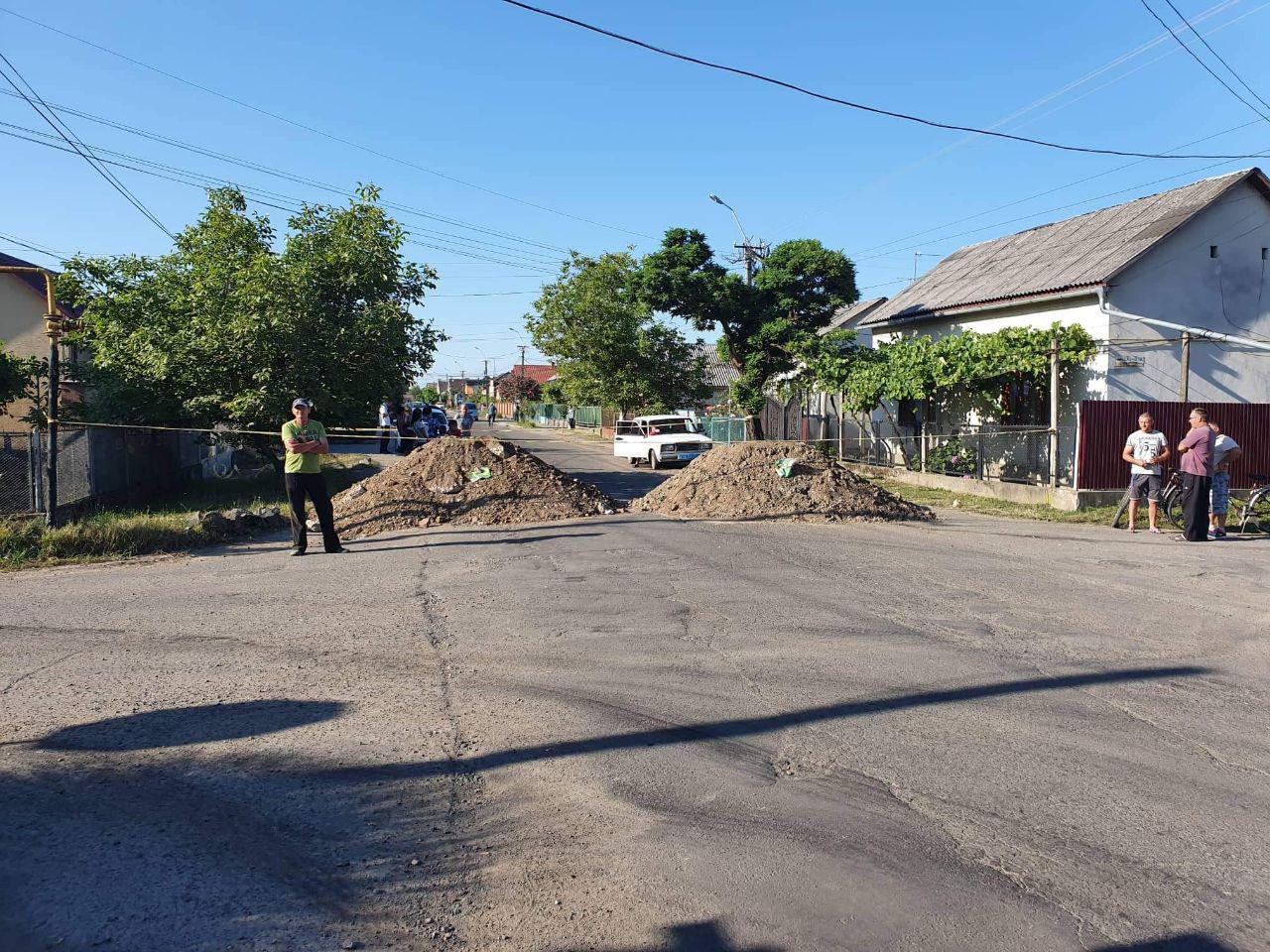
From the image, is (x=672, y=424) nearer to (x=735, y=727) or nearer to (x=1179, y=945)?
(x=735, y=727)

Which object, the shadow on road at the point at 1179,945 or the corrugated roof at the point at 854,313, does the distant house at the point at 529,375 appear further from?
the shadow on road at the point at 1179,945

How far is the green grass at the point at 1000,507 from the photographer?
1553cm

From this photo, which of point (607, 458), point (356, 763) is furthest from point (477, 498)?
point (607, 458)

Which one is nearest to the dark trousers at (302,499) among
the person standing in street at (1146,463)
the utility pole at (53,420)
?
the utility pole at (53,420)

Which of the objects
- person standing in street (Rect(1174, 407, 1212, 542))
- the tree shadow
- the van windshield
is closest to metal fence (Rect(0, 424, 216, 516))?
the tree shadow

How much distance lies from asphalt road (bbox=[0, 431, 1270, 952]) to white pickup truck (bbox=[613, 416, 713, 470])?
1786 cm

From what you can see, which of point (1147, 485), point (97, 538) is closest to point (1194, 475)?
point (1147, 485)

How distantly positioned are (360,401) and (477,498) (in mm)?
5605

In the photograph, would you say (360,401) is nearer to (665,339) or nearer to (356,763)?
(356,763)

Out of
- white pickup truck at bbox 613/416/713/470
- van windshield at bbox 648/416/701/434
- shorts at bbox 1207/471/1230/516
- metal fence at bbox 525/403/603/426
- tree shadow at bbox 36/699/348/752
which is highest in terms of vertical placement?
metal fence at bbox 525/403/603/426

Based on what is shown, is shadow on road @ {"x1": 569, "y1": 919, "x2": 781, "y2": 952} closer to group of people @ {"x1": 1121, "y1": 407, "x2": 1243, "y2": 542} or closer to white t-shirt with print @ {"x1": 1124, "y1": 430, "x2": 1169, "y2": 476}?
group of people @ {"x1": 1121, "y1": 407, "x2": 1243, "y2": 542}

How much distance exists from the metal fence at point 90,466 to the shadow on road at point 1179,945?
42.3 ft

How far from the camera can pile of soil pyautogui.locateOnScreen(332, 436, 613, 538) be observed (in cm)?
1359

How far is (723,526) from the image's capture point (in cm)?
1318
